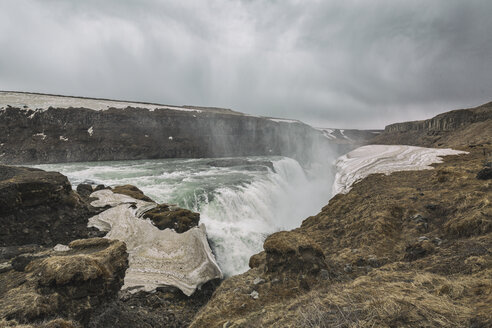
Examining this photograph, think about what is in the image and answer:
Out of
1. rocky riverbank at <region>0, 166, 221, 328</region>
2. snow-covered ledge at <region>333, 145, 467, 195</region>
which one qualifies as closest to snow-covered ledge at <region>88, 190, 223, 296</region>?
rocky riverbank at <region>0, 166, 221, 328</region>

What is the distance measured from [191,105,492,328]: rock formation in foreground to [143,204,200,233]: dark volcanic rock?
4.21m

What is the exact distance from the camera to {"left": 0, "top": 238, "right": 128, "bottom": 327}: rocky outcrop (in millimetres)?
3070

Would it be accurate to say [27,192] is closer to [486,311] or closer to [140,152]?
[486,311]

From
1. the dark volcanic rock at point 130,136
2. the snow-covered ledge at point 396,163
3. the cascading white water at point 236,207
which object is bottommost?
the cascading white water at point 236,207

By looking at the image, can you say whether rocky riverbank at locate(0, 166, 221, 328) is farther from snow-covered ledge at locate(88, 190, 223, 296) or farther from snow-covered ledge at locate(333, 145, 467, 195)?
snow-covered ledge at locate(333, 145, 467, 195)

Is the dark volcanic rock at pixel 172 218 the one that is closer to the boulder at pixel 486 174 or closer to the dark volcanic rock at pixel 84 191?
the dark volcanic rock at pixel 84 191

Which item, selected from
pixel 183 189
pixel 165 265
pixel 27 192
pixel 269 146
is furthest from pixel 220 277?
pixel 269 146

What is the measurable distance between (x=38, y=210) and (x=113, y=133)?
1547 inches

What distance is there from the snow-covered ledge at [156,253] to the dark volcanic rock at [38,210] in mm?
741

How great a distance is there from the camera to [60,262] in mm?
3736

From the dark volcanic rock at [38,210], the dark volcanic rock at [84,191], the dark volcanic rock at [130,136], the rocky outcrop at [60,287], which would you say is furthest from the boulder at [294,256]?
the dark volcanic rock at [130,136]

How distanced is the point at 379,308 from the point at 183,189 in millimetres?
16075

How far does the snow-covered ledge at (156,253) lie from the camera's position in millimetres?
6355

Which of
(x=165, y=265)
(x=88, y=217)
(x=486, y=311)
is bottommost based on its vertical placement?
(x=165, y=265)
